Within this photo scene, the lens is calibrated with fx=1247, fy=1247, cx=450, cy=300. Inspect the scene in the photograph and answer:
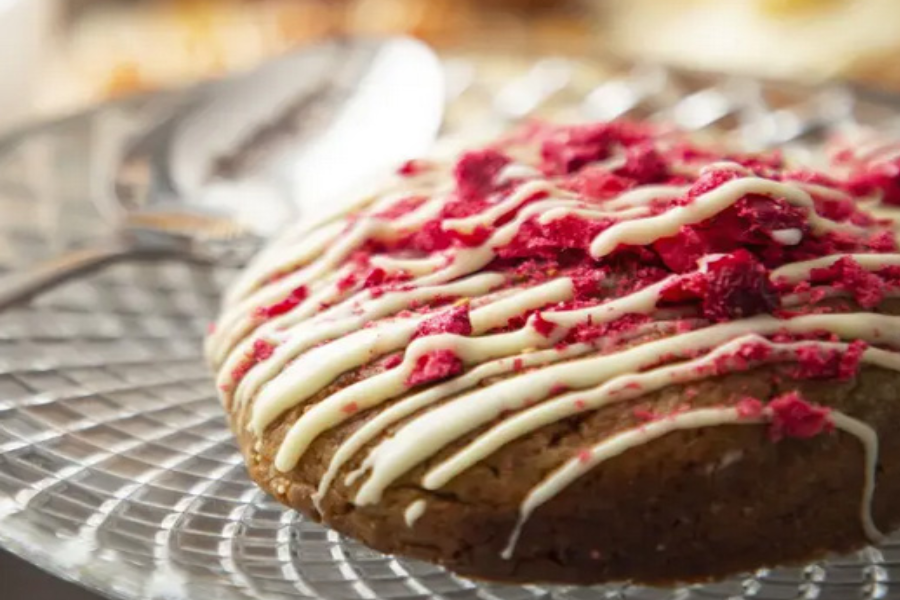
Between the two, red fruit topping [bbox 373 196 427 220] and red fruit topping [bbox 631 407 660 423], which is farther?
red fruit topping [bbox 373 196 427 220]

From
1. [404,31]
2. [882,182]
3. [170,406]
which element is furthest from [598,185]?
[404,31]

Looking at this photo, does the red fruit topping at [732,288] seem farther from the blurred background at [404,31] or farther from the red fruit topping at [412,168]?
the blurred background at [404,31]

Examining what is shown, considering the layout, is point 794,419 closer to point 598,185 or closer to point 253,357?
point 598,185

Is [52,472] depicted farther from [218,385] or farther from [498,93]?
[498,93]

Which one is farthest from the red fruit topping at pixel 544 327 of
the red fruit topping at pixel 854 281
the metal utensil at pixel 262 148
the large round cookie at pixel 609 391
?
the metal utensil at pixel 262 148

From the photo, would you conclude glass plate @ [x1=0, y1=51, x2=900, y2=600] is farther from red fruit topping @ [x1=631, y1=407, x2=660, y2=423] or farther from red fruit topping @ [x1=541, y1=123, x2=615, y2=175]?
red fruit topping @ [x1=541, y1=123, x2=615, y2=175]

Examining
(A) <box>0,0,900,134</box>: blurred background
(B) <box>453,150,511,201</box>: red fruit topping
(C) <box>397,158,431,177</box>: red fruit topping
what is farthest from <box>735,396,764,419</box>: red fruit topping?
(A) <box>0,0,900,134</box>: blurred background

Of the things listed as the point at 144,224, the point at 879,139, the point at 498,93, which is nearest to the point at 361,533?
the point at 144,224
